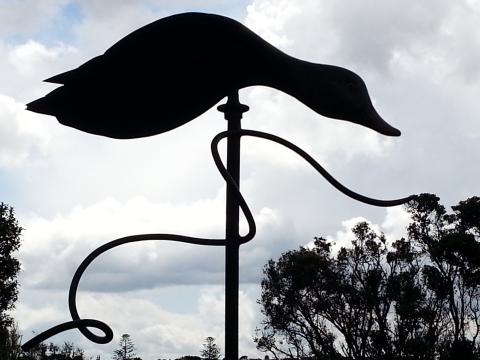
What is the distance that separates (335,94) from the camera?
3506mm

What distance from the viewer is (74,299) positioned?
3494 mm

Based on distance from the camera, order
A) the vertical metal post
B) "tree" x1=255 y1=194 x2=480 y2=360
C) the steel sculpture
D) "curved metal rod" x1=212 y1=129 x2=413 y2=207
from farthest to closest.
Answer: "tree" x1=255 y1=194 x2=480 y2=360, "curved metal rod" x1=212 y1=129 x2=413 y2=207, the steel sculpture, the vertical metal post

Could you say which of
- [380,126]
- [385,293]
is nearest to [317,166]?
[380,126]

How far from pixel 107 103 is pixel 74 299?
95 cm

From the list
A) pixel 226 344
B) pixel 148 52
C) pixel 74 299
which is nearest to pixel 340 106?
pixel 148 52

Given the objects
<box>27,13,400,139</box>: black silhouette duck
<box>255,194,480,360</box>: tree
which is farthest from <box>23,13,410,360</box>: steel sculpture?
<box>255,194,480,360</box>: tree

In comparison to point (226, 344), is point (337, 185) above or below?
above

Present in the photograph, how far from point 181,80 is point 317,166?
0.84 m

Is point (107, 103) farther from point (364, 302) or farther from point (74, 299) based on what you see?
point (364, 302)

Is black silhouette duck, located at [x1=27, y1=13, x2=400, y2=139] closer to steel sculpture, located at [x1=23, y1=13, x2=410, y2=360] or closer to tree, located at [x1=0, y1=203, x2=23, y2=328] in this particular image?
steel sculpture, located at [x1=23, y1=13, x2=410, y2=360]

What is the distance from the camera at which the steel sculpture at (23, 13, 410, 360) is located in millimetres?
3408

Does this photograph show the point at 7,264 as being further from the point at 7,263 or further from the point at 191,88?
the point at 191,88

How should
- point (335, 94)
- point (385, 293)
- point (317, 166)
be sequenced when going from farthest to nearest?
point (385, 293), point (317, 166), point (335, 94)

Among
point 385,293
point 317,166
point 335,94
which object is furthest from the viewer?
point 385,293
